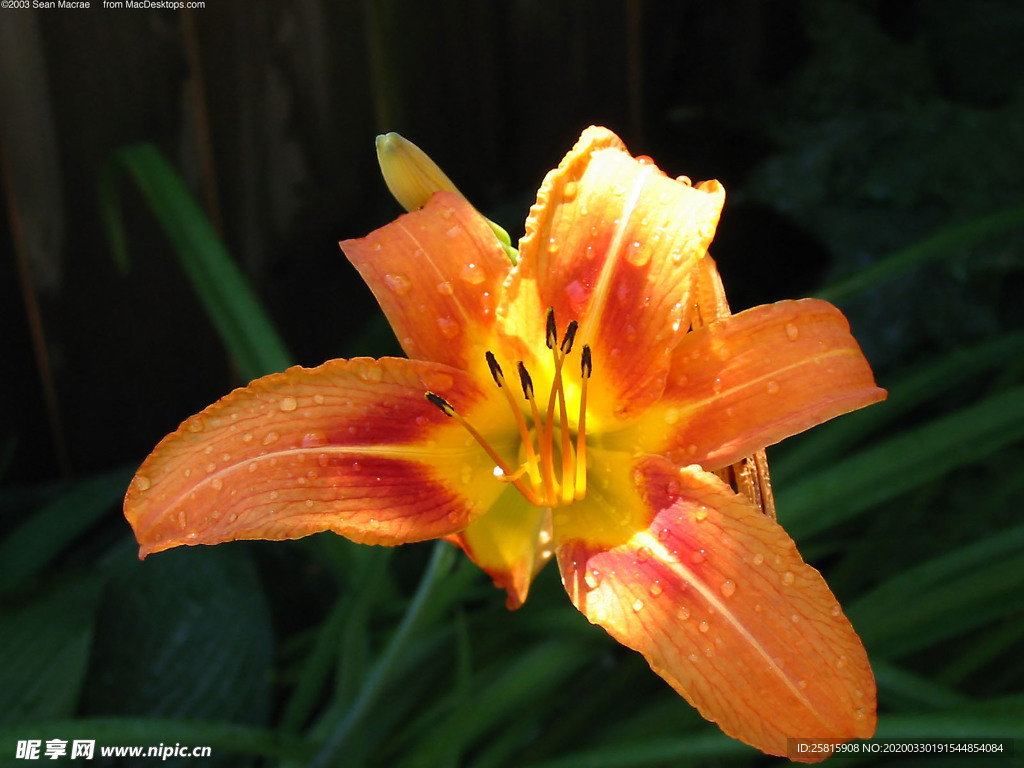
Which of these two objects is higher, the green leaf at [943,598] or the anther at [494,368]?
the anther at [494,368]

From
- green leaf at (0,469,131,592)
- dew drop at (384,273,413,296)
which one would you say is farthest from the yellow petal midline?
green leaf at (0,469,131,592)

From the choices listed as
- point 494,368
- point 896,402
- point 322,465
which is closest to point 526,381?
point 494,368

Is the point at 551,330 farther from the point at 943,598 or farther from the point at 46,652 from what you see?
the point at 46,652

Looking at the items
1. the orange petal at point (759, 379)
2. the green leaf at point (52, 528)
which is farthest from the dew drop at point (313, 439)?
the green leaf at point (52, 528)

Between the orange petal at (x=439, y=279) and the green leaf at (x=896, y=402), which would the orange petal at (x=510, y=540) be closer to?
the orange petal at (x=439, y=279)

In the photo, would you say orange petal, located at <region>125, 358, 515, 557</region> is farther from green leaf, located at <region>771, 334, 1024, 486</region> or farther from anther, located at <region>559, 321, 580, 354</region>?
green leaf, located at <region>771, 334, 1024, 486</region>

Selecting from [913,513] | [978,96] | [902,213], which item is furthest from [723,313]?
[978,96]
